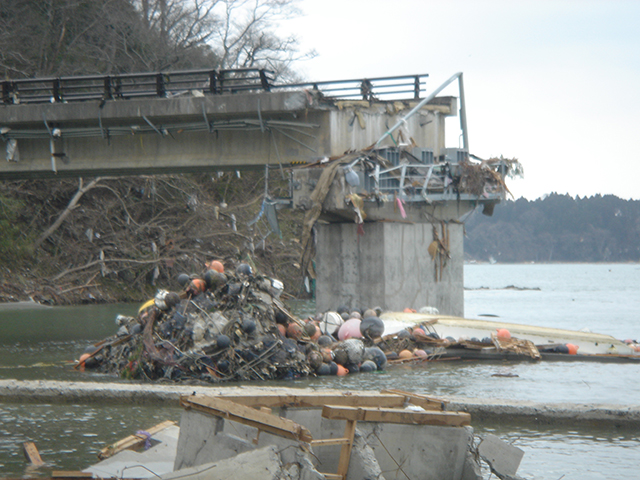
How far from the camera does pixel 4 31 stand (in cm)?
3384

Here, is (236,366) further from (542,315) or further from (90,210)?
(542,315)

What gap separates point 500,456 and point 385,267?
46.1 feet

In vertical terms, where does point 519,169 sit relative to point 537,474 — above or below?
above

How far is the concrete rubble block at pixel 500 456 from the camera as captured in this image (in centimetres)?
613

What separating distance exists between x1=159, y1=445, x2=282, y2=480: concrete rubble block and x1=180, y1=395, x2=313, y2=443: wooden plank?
15 centimetres

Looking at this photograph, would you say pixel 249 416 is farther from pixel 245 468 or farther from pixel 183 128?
pixel 183 128

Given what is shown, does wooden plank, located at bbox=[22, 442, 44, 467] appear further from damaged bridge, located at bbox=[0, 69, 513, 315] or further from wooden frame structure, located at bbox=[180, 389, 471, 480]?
damaged bridge, located at bbox=[0, 69, 513, 315]

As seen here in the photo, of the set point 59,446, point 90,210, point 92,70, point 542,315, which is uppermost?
point 92,70

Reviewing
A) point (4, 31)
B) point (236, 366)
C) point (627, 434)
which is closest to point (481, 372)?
point (236, 366)

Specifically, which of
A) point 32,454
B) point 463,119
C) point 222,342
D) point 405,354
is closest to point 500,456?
point 32,454

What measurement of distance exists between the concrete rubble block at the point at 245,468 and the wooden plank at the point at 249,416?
153mm

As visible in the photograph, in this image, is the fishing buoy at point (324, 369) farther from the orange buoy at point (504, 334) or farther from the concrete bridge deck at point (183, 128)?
the concrete bridge deck at point (183, 128)

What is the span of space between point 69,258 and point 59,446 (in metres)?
28.8

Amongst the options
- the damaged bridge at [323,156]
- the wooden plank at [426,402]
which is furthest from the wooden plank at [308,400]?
the damaged bridge at [323,156]
